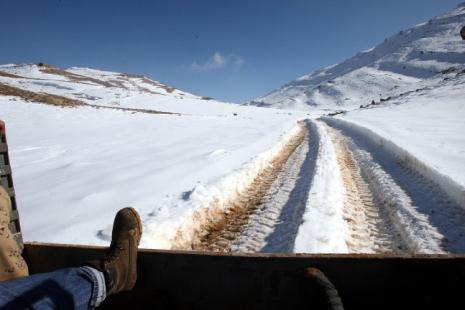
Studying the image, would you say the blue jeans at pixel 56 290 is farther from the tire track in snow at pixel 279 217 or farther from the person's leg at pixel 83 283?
the tire track in snow at pixel 279 217

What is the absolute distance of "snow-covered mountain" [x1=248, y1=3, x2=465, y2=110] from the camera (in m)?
117

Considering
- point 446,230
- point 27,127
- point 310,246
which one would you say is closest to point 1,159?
point 310,246

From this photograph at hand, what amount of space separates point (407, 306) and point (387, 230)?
2.18m

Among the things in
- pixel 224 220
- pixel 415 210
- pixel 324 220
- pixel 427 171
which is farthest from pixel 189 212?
pixel 427 171

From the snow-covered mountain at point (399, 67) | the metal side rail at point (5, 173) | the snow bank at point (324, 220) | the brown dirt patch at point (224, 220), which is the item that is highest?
the snow-covered mountain at point (399, 67)

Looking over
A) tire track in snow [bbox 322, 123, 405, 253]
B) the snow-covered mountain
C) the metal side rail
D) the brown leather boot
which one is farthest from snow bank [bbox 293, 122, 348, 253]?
the snow-covered mountain

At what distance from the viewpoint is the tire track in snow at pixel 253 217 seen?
4172 millimetres

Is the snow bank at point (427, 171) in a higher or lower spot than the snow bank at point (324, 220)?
higher

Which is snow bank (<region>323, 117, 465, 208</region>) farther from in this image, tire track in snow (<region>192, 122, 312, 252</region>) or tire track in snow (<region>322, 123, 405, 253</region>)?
→ tire track in snow (<region>192, 122, 312, 252</region>)

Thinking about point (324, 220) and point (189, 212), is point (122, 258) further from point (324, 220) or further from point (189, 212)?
point (324, 220)

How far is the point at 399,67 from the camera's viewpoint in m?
136

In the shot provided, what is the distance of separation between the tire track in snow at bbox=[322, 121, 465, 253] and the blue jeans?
3042 millimetres

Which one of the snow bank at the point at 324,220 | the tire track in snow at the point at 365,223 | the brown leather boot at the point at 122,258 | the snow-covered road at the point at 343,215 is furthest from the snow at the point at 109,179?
the tire track in snow at the point at 365,223

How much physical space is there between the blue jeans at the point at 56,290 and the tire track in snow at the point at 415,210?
120 inches
